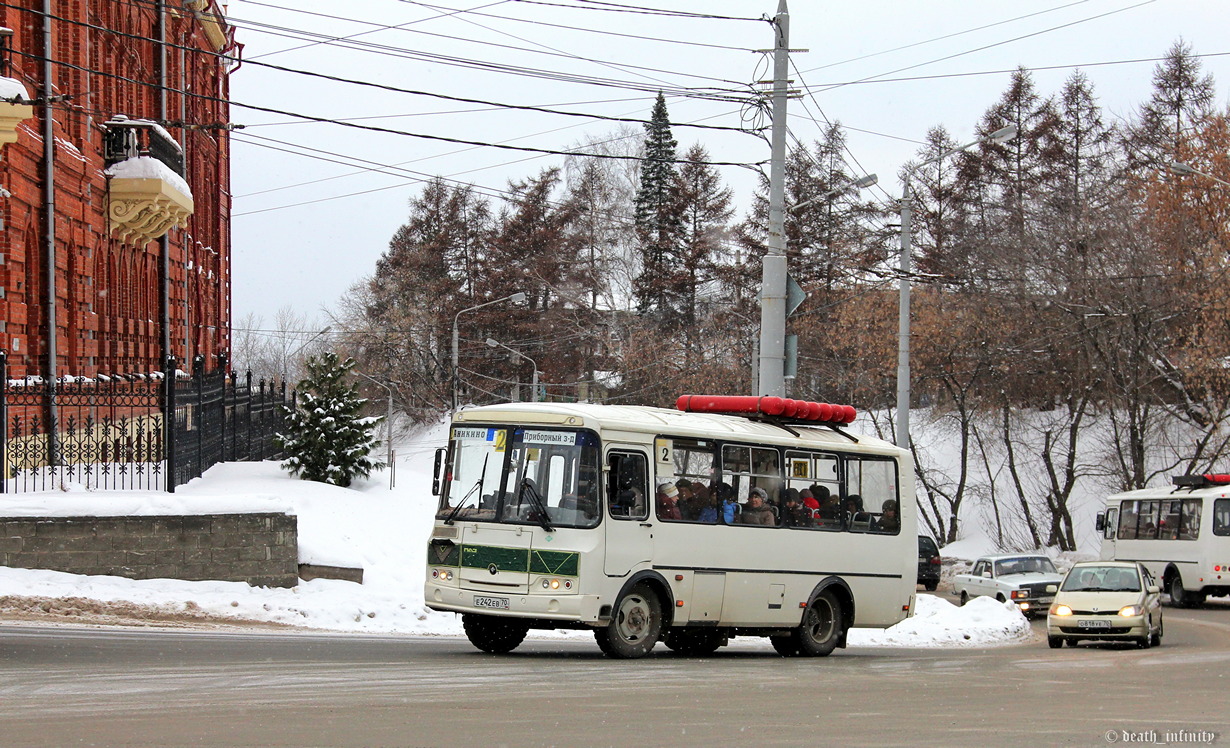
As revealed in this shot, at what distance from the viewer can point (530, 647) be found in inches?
661

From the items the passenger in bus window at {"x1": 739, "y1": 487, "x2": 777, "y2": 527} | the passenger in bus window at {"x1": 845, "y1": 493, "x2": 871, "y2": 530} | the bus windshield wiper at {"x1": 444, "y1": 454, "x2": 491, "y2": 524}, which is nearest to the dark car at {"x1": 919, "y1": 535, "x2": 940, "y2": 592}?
the passenger in bus window at {"x1": 845, "y1": 493, "x2": 871, "y2": 530}

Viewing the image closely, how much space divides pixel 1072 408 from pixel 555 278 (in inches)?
1296

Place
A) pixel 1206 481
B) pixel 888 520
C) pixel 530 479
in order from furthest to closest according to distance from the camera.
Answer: pixel 1206 481, pixel 888 520, pixel 530 479

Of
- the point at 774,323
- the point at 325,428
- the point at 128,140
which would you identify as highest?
the point at 128,140

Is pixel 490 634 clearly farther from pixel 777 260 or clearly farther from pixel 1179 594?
pixel 1179 594

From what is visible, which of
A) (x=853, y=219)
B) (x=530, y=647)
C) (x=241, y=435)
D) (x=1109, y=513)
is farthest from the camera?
(x=853, y=219)

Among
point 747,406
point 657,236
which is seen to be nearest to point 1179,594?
point 747,406

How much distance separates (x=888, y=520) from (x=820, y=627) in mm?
1897

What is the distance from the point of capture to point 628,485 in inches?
571

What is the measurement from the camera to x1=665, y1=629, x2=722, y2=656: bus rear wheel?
16234 mm

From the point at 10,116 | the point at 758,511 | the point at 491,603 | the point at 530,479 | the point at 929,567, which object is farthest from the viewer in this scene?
the point at 929,567

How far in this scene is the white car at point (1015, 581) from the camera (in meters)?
30.3

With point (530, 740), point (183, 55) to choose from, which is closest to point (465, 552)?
point (530, 740)

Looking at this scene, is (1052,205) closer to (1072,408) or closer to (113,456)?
(1072,408)
